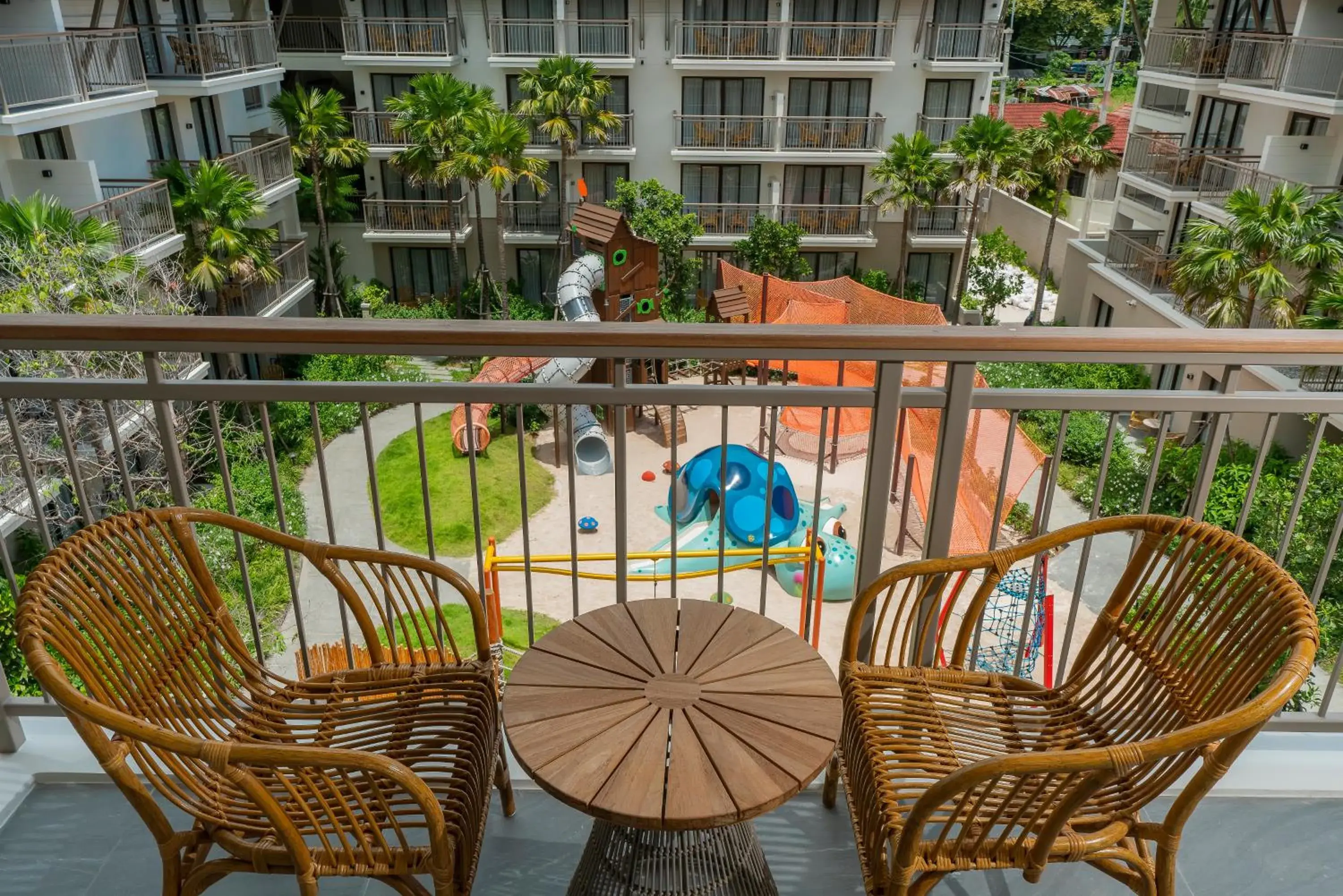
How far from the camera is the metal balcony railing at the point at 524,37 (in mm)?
18906

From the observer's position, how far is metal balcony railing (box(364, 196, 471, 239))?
19578mm

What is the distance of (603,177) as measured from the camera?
20.2m

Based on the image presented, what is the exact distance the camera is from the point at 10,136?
11.6 meters

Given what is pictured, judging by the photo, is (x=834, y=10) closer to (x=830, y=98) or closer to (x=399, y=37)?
(x=830, y=98)

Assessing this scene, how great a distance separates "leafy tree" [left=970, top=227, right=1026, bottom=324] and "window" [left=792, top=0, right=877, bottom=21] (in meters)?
5.48

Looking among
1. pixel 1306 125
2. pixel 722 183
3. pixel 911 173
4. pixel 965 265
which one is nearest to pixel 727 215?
pixel 722 183

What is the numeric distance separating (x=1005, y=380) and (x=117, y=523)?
15.5 metres

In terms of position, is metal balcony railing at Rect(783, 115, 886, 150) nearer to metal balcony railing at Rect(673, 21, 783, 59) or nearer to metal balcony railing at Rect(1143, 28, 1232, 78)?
metal balcony railing at Rect(673, 21, 783, 59)

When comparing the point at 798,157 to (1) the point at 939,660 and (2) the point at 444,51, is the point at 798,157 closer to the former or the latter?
(2) the point at 444,51

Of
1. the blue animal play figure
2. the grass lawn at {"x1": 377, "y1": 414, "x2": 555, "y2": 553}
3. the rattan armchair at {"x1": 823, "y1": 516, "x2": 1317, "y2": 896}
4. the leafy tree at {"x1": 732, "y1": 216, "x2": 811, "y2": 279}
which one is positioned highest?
the rattan armchair at {"x1": 823, "y1": 516, "x2": 1317, "y2": 896}

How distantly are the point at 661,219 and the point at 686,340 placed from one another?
16.6 meters

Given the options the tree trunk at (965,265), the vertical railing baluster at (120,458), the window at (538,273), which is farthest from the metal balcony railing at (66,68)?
the tree trunk at (965,265)

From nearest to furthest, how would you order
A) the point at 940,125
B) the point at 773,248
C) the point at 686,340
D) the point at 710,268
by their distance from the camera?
the point at 686,340, the point at 773,248, the point at 940,125, the point at 710,268

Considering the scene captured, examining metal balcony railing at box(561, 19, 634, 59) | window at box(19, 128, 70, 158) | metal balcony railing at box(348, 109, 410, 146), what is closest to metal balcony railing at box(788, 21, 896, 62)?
metal balcony railing at box(561, 19, 634, 59)
